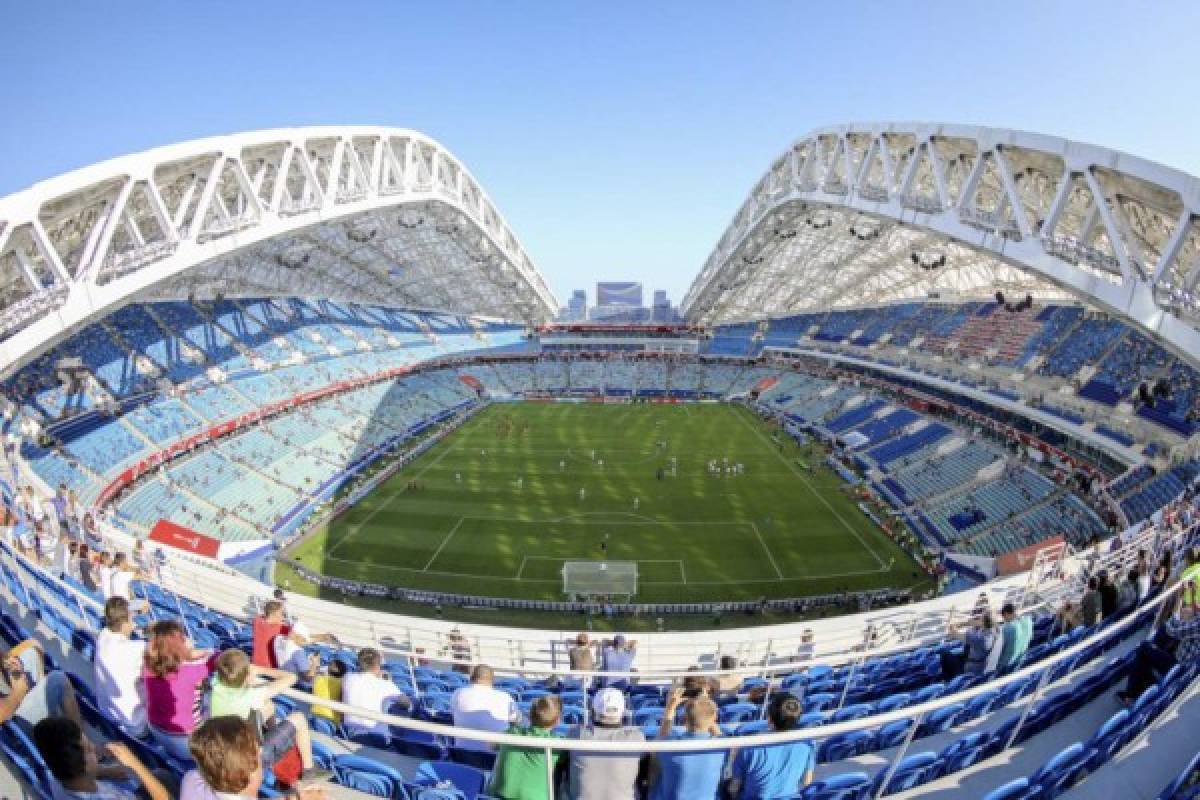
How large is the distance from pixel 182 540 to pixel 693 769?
24.9 m

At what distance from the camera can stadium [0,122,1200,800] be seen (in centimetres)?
519

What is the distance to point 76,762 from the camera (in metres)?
3.46

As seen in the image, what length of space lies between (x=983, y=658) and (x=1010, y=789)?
10.2 ft

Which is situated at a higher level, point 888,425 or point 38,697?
point 38,697

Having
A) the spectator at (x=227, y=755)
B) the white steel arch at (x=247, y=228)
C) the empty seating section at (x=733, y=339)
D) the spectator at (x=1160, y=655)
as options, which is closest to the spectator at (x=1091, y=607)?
the spectator at (x=1160, y=655)

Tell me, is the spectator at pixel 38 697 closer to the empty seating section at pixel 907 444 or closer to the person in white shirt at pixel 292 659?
the person in white shirt at pixel 292 659

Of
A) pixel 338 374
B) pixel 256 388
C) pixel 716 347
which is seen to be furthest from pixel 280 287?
pixel 716 347

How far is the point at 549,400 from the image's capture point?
61875mm

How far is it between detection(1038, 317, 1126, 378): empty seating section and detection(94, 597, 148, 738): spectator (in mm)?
42932

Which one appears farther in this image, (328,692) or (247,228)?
(247,228)

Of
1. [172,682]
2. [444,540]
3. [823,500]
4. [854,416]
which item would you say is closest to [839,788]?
[172,682]

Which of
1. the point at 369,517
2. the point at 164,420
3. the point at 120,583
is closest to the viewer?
the point at 120,583

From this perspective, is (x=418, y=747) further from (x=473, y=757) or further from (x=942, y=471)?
(x=942, y=471)

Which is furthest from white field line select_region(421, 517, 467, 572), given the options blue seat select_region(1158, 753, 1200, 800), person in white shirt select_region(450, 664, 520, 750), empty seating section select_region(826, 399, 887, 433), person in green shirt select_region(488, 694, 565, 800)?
empty seating section select_region(826, 399, 887, 433)
